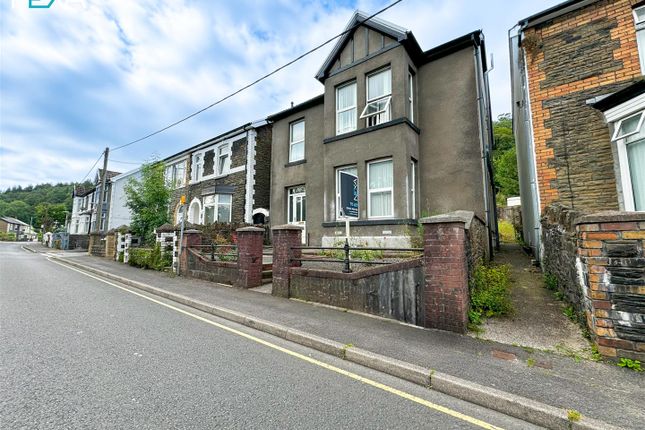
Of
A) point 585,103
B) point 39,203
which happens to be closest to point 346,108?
point 585,103

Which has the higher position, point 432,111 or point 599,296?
point 432,111

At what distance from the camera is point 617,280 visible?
3586 mm

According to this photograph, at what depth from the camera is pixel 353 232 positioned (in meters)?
10.9

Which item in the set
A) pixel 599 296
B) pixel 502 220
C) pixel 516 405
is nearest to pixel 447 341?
pixel 516 405

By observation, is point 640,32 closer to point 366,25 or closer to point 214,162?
point 366,25

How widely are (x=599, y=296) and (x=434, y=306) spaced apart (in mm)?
2096

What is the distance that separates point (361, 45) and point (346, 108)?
2424mm

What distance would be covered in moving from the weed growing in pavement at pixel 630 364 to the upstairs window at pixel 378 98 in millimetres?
8960

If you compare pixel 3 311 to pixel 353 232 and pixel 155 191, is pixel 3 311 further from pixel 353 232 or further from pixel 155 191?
pixel 155 191

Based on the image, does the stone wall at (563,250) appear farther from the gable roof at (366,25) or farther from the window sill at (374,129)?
the gable roof at (366,25)

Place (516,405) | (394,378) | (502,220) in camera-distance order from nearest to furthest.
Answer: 1. (516,405)
2. (394,378)
3. (502,220)

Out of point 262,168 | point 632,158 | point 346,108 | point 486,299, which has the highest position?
point 346,108

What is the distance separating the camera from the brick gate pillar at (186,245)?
36.6 ft

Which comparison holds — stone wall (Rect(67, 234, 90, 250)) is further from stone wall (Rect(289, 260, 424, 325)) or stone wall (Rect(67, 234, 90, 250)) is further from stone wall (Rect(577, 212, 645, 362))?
stone wall (Rect(577, 212, 645, 362))
